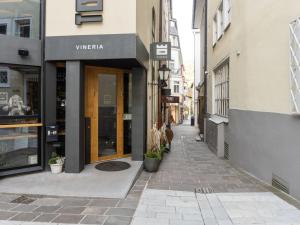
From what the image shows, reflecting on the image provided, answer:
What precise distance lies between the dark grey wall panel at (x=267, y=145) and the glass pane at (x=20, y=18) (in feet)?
17.5

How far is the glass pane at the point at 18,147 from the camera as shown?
6238 millimetres

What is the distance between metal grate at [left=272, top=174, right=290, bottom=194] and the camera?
17.2ft

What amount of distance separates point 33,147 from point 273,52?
551 cm

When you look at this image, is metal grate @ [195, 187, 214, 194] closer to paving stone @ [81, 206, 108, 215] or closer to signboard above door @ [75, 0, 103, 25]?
paving stone @ [81, 206, 108, 215]

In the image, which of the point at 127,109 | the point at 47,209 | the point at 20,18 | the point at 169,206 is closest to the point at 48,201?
the point at 47,209

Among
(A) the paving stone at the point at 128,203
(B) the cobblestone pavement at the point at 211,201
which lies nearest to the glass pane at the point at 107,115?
(B) the cobblestone pavement at the point at 211,201

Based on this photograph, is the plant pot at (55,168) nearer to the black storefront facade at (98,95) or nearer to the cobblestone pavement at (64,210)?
the black storefront facade at (98,95)

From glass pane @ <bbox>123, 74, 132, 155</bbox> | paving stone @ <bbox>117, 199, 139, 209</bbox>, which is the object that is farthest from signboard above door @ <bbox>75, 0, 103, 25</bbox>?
paving stone @ <bbox>117, 199, 139, 209</bbox>

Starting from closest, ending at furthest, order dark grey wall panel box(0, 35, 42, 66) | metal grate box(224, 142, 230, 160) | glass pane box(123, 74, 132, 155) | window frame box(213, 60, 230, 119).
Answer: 1. dark grey wall panel box(0, 35, 42, 66)
2. glass pane box(123, 74, 132, 155)
3. metal grate box(224, 142, 230, 160)
4. window frame box(213, 60, 230, 119)

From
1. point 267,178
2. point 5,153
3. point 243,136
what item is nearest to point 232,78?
point 243,136

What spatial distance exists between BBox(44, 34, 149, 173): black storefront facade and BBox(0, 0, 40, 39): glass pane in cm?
50

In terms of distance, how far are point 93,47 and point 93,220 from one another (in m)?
3.66

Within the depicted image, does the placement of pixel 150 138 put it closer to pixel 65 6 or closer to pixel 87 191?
pixel 87 191

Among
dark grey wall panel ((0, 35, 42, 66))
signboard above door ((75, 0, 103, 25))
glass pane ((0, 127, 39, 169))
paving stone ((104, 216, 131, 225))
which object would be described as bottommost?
paving stone ((104, 216, 131, 225))
